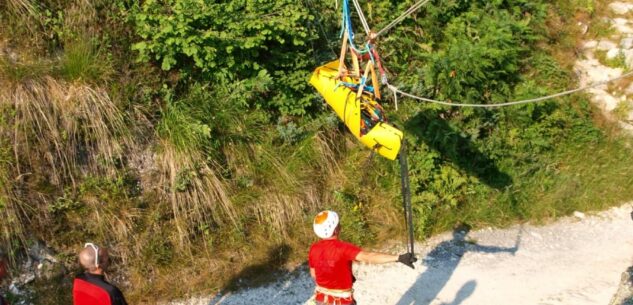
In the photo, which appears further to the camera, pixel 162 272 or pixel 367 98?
pixel 162 272

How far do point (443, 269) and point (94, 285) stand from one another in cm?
445

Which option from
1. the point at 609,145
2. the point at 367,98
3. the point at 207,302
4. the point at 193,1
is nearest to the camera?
the point at 367,98

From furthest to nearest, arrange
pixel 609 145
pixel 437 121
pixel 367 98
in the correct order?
pixel 609 145
pixel 437 121
pixel 367 98

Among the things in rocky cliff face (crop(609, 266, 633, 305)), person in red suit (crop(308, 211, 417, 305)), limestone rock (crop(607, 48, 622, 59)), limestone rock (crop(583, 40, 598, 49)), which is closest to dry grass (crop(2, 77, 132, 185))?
person in red suit (crop(308, 211, 417, 305))

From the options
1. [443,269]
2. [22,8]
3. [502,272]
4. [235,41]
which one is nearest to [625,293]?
[502,272]

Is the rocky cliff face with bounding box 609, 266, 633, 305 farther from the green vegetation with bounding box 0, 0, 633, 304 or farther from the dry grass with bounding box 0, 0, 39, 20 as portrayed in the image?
the dry grass with bounding box 0, 0, 39, 20

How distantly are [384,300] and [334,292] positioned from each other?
211 cm

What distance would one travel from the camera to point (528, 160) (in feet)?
29.8

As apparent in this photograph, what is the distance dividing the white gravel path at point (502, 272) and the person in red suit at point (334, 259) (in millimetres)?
1954

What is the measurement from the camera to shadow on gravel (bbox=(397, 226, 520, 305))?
23.1 ft

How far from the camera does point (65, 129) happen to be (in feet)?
22.8

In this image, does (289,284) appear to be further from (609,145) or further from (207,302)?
(609,145)

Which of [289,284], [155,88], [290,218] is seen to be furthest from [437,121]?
[155,88]

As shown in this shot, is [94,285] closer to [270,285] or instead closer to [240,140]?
[270,285]
